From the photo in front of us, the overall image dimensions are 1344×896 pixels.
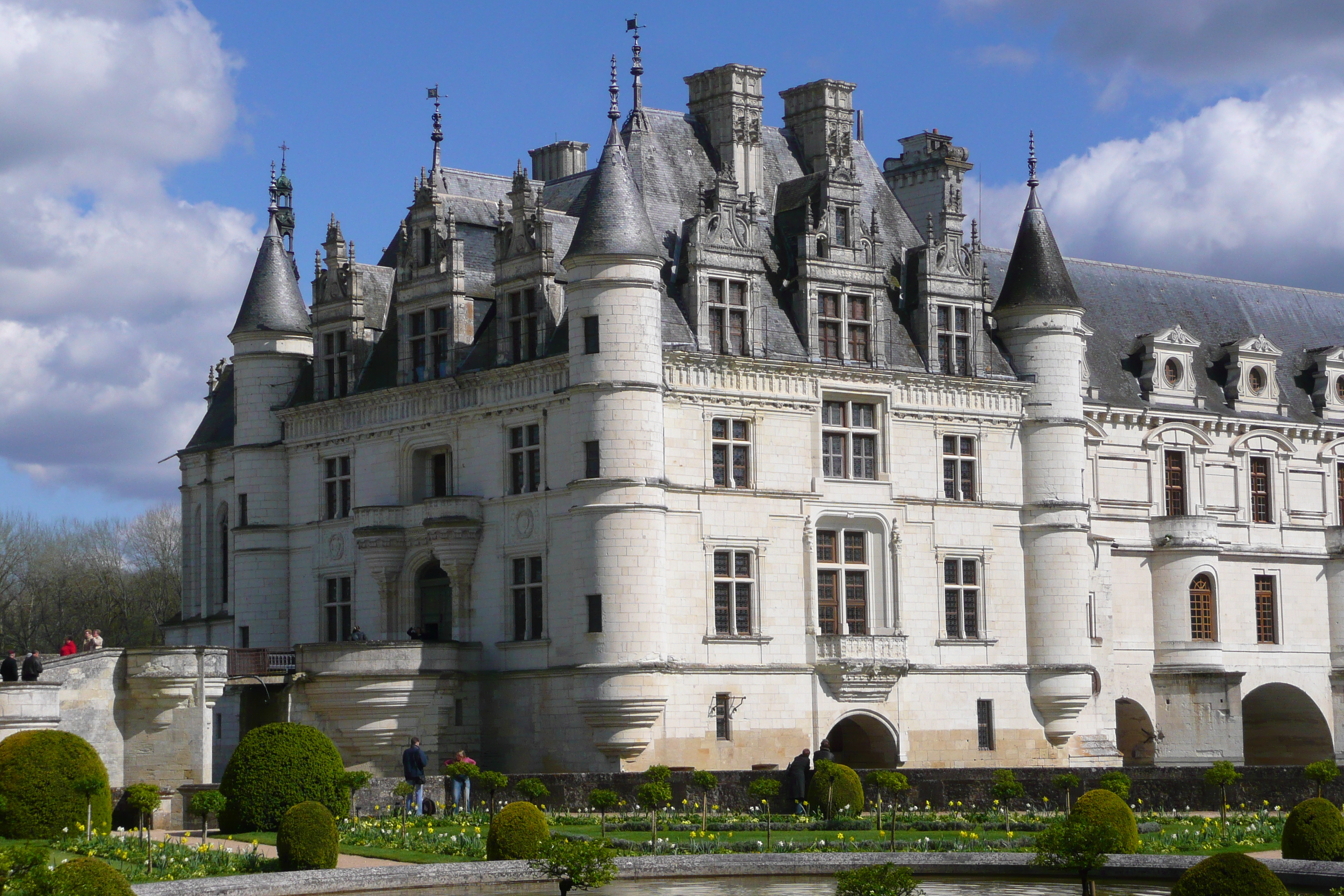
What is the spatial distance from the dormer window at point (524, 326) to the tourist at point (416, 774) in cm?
1084

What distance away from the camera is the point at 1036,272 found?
4825 cm

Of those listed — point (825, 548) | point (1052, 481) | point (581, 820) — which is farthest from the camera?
point (1052, 481)

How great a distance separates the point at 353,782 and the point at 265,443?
1899cm

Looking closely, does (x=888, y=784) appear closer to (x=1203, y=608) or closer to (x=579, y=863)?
(x=579, y=863)

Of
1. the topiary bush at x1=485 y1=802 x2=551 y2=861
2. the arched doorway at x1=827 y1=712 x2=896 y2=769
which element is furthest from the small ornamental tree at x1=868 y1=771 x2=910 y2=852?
the arched doorway at x1=827 y1=712 x2=896 y2=769

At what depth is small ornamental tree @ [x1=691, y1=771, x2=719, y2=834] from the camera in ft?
104

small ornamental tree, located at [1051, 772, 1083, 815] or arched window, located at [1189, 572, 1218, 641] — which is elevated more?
arched window, located at [1189, 572, 1218, 641]

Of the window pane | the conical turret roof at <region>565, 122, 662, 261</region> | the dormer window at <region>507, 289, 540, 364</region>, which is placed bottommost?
the window pane

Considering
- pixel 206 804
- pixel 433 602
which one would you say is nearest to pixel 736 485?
pixel 433 602

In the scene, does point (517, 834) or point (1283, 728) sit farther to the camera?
point (1283, 728)

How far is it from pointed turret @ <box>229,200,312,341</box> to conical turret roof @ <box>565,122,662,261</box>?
10353mm

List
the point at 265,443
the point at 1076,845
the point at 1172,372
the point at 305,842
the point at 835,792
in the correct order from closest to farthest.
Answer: the point at 1076,845 → the point at 305,842 → the point at 835,792 → the point at 265,443 → the point at 1172,372

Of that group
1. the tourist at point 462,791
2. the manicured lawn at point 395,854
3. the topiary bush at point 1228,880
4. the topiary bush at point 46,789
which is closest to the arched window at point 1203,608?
the tourist at point 462,791

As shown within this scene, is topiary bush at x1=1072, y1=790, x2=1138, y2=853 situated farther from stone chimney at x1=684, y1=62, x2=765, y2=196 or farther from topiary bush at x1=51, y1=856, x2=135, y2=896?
stone chimney at x1=684, y1=62, x2=765, y2=196
